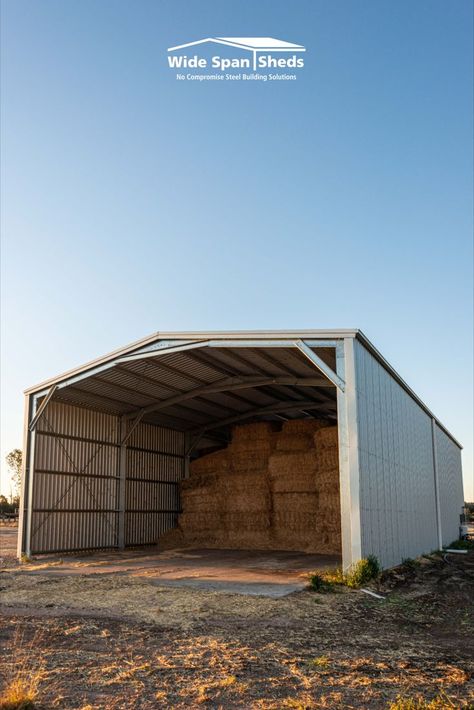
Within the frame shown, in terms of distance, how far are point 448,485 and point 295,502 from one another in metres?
13.3

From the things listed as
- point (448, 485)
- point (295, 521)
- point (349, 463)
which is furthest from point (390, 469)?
point (448, 485)

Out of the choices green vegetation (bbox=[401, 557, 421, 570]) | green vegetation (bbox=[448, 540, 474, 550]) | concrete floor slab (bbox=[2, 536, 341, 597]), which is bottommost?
green vegetation (bbox=[448, 540, 474, 550])

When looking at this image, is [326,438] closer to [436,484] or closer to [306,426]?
[306,426]

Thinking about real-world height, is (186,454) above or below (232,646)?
above

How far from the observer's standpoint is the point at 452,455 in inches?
1561

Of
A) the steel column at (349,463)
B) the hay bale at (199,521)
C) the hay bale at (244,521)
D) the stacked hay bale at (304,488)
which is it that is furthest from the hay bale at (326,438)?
the steel column at (349,463)

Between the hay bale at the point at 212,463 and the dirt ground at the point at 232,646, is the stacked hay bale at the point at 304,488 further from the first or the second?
the dirt ground at the point at 232,646

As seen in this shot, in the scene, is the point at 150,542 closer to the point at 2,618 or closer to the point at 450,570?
the point at 450,570

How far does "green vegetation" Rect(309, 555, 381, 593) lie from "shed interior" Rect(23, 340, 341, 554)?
5683 mm

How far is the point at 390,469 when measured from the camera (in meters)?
20.0

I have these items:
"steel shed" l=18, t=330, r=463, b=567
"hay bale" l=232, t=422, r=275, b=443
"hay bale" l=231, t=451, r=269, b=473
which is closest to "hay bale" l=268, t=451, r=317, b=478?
"hay bale" l=231, t=451, r=269, b=473

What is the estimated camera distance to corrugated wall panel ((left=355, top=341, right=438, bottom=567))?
1709cm

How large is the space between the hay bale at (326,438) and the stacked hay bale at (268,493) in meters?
0.04

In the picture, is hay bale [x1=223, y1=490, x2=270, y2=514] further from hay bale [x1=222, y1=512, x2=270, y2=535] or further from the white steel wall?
the white steel wall
